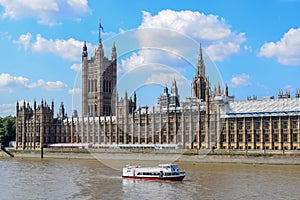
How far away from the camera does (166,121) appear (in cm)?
11094

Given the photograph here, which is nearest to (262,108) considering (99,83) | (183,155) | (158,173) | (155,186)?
(183,155)

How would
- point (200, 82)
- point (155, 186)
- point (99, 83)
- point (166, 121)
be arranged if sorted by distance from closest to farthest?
point (155, 186) < point (166, 121) < point (200, 82) < point (99, 83)

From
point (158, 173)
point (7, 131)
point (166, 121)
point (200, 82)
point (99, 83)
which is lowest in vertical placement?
point (158, 173)

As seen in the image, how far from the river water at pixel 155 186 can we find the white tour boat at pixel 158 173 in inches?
44.6

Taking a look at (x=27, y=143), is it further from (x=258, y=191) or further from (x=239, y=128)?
(x=258, y=191)

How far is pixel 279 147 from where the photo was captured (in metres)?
92.4

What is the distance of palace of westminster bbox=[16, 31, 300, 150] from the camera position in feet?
309

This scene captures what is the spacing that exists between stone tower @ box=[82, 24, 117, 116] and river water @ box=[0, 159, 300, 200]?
8304 centimetres

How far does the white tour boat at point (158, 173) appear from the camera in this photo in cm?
6012

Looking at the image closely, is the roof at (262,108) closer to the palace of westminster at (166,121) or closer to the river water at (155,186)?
the palace of westminster at (166,121)

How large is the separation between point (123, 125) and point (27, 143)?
104 feet

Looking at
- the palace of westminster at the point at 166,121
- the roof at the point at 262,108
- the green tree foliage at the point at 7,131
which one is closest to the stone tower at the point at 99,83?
the palace of westminster at the point at 166,121

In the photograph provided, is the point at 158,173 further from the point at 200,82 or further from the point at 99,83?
the point at 99,83

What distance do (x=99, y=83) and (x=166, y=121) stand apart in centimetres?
4978
